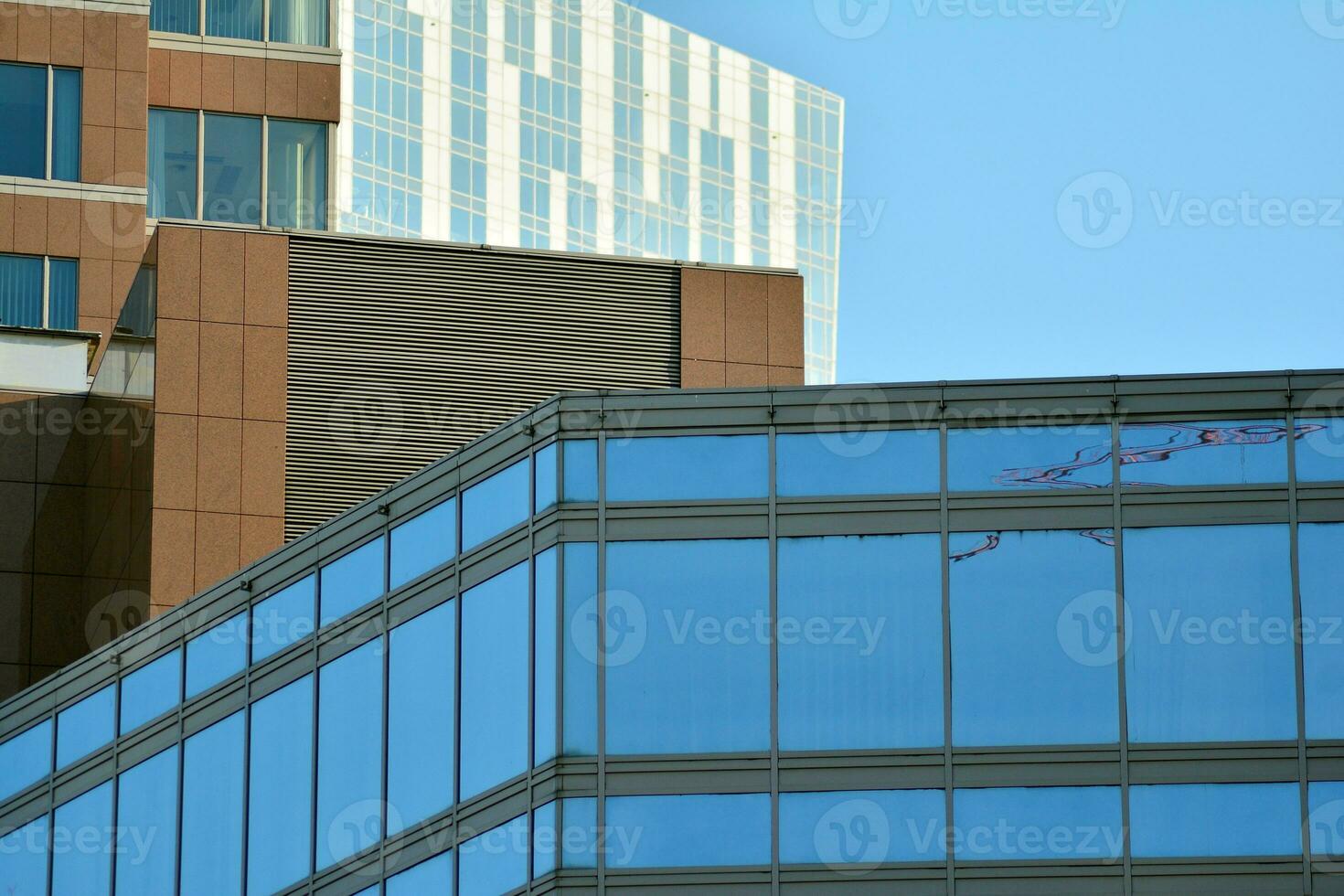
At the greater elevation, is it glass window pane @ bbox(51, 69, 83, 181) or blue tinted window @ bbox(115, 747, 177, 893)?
glass window pane @ bbox(51, 69, 83, 181)

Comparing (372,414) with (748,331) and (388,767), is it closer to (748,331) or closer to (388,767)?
(748,331)

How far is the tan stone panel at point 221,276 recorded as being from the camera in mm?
38219

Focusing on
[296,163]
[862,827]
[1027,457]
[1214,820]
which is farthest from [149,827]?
[296,163]

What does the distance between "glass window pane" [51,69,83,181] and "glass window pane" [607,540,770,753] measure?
26.2 meters

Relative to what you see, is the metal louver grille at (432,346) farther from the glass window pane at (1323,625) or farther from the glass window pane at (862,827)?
the glass window pane at (1323,625)

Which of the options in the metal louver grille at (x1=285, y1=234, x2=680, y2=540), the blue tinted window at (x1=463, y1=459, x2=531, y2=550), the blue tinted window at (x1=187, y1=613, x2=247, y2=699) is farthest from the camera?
the metal louver grille at (x1=285, y1=234, x2=680, y2=540)

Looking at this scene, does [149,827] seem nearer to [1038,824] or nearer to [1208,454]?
[1038,824]

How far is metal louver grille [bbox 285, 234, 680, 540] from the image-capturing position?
38.1 meters

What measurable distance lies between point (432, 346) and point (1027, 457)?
47.0ft

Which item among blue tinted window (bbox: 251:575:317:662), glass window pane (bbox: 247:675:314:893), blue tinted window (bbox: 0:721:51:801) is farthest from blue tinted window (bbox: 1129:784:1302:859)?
blue tinted window (bbox: 0:721:51:801)

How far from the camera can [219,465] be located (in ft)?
123

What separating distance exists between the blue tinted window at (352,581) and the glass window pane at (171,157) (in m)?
20.1

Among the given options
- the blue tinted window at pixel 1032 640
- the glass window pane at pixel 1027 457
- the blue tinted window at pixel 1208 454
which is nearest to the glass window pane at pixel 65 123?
the glass window pane at pixel 1027 457

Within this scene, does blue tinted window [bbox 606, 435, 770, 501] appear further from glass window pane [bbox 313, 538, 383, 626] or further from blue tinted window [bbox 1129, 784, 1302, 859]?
blue tinted window [bbox 1129, 784, 1302, 859]
